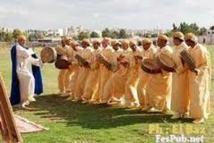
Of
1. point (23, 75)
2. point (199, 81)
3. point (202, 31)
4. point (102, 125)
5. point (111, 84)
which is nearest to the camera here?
point (102, 125)

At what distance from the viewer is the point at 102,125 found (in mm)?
10680

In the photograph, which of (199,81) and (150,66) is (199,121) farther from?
(150,66)

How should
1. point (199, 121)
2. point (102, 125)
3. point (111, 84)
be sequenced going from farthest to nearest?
point (111, 84)
point (199, 121)
point (102, 125)

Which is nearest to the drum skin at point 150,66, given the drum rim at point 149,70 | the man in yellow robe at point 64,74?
the drum rim at point 149,70

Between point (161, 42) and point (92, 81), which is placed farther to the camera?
point (92, 81)

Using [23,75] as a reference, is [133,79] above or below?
below

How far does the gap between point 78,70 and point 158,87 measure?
396 cm

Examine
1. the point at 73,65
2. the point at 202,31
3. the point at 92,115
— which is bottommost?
Answer: the point at 92,115

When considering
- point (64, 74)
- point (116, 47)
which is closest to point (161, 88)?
point (116, 47)

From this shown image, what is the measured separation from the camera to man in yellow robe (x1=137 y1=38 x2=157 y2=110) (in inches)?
500

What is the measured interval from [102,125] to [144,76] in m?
2.74

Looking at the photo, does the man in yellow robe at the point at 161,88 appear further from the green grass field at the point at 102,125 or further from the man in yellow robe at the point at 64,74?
the man in yellow robe at the point at 64,74

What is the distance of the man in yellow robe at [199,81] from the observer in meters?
11.0

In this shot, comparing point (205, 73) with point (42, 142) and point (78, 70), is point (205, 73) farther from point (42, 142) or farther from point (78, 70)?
point (78, 70)
